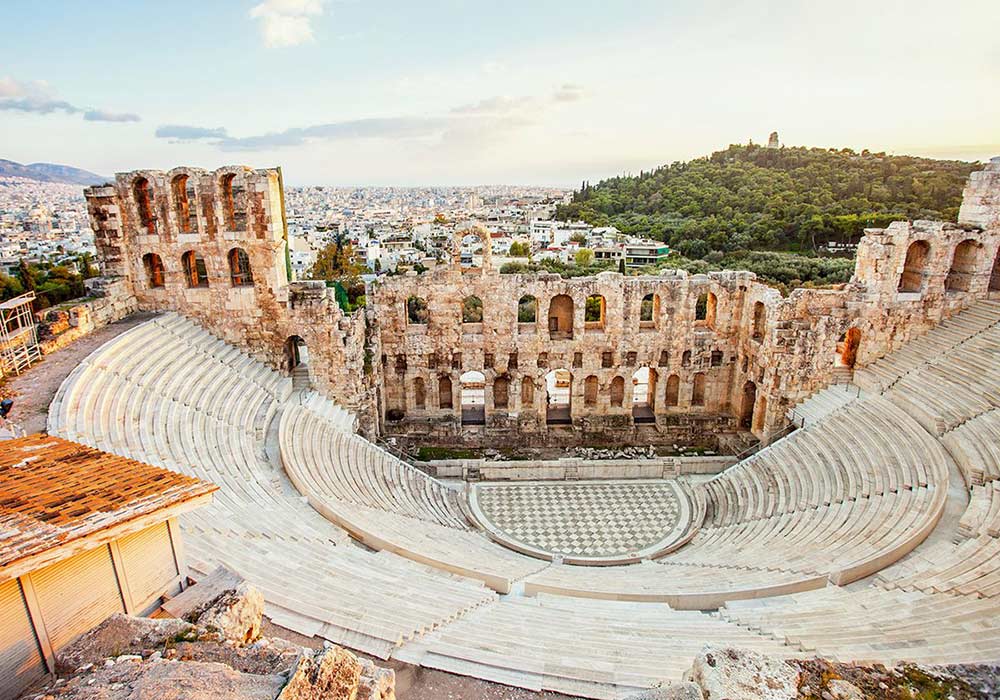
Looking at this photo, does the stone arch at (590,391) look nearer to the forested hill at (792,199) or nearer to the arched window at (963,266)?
the arched window at (963,266)

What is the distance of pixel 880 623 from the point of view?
9.48m

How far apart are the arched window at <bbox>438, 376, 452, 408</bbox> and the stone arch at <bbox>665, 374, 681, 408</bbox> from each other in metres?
9.29

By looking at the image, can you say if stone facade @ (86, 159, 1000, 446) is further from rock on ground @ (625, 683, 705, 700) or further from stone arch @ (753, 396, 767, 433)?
rock on ground @ (625, 683, 705, 700)

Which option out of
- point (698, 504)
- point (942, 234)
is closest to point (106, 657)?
point (698, 504)

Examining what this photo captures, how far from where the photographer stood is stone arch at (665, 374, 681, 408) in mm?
24072

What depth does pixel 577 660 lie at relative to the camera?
26.1 ft

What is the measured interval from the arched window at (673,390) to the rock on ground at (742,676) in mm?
18794

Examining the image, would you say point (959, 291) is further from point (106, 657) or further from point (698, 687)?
point (106, 657)

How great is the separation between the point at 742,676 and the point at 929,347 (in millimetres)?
19763

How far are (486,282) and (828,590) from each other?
48.7 ft

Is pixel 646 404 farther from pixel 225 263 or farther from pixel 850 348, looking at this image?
pixel 225 263

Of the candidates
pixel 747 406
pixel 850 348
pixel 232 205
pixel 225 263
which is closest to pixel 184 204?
pixel 232 205

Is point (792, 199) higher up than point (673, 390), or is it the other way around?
point (792, 199)

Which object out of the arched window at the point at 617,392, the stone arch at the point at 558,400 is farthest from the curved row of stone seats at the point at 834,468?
the stone arch at the point at 558,400
